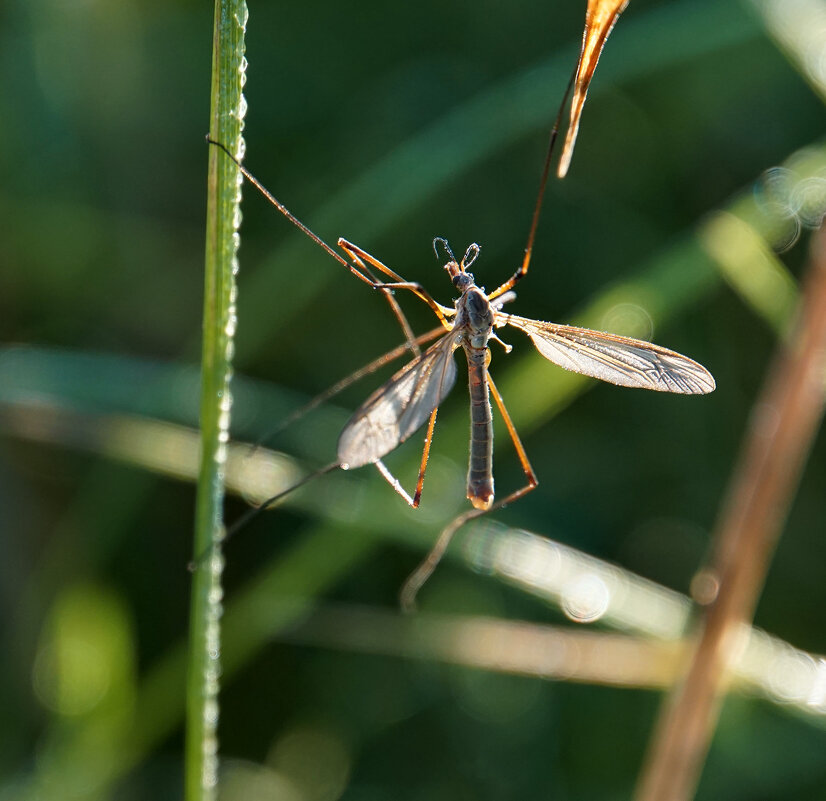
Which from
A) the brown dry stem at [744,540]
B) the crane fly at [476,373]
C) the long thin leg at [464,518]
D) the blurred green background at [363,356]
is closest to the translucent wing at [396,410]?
the crane fly at [476,373]

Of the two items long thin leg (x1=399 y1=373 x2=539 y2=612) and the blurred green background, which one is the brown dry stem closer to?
the blurred green background

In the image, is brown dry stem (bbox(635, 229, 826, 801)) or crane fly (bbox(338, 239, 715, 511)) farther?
brown dry stem (bbox(635, 229, 826, 801))

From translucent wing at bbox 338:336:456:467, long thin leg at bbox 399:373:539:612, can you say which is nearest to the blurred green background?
long thin leg at bbox 399:373:539:612

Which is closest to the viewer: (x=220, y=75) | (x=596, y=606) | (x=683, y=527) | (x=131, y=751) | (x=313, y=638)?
(x=220, y=75)

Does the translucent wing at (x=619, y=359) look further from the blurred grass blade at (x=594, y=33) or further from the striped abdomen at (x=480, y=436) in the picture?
the blurred grass blade at (x=594, y=33)

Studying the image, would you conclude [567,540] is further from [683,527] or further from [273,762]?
[273,762]

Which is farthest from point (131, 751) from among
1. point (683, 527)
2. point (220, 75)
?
point (683, 527)
